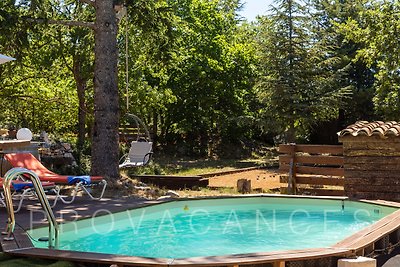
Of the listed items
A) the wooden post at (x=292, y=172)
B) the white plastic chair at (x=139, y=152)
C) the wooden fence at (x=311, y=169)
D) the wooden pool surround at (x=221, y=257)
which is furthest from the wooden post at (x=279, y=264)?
the white plastic chair at (x=139, y=152)

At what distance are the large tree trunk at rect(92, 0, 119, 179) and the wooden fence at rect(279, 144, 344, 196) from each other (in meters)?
3.76

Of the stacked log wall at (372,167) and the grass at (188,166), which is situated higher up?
the stacked log wall at (372,167)

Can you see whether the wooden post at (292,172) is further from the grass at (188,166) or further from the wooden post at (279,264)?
the wooden post at (279,264)

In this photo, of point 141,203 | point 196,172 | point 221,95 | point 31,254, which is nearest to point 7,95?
point 196,172

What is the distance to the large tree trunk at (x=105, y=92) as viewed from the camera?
12.5 m

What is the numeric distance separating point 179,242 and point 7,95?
48.5 feet

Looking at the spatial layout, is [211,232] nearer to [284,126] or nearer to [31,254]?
[31,254]

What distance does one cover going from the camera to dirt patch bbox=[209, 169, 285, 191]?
14836 mm

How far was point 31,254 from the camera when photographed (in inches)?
208

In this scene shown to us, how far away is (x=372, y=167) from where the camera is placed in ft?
35.7

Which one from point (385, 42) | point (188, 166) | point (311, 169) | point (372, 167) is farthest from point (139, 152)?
point (385, 42)

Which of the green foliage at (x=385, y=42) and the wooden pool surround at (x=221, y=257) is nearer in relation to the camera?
the wooden pool surround at (x=221, y=257)

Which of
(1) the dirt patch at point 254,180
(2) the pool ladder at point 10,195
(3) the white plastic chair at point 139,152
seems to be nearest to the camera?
(2) the pool ladder at point 10,195

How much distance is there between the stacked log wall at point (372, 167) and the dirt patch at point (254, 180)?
323 centimetres
